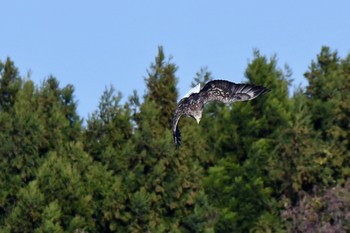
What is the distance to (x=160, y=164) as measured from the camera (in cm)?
4762

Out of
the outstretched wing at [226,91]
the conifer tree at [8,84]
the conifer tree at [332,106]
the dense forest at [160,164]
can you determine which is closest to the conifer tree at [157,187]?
the dense forest at [160,164]

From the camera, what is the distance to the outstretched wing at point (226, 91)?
13234mm

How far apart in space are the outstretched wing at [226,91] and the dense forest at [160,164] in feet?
101

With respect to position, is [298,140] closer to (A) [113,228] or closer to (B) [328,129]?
(B) [328,129]

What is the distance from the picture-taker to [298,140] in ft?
167

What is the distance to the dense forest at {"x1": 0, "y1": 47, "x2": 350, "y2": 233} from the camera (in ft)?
151

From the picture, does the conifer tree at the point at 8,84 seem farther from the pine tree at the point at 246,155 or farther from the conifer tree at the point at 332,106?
the conifer tree at the point at 332,106

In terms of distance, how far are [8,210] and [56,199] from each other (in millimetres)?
→ 2743

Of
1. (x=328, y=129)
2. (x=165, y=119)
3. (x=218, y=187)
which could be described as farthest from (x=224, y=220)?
(x=328, y=129)

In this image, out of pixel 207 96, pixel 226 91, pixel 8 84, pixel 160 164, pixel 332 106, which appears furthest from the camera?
pixel 332 106

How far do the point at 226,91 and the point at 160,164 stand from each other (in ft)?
113

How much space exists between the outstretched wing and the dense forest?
30848 mm

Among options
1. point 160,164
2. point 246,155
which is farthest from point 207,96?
point 246,155

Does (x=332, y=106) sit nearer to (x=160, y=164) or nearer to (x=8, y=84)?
(x=160, y=164)
